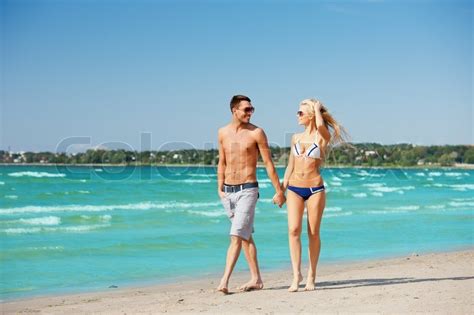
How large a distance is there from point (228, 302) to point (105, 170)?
62.2 meters

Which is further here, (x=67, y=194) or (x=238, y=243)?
(x=67, y=194)

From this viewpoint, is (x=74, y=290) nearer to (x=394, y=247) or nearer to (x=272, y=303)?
(x=272, y=303)

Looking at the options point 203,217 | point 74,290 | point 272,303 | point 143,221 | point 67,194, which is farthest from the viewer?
point 67,194

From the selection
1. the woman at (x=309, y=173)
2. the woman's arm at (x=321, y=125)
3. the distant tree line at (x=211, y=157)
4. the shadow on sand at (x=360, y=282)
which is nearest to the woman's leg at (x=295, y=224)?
the woman at (x=309, y=173)

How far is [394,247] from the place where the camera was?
1499 cm

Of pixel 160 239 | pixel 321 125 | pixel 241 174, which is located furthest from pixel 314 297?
pixel 160 239

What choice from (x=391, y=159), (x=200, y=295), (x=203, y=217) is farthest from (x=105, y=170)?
(x=200, y=295)

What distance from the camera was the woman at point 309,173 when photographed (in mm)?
7723

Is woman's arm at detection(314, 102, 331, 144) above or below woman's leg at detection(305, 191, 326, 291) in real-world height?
above

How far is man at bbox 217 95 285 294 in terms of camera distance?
7.72m

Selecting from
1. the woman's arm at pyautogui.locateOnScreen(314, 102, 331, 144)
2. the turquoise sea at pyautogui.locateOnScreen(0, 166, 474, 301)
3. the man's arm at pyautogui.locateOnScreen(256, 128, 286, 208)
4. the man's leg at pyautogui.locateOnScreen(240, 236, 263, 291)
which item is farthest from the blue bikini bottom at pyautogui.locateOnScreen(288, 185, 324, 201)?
the turquoise sea at pyautogui.locateOnScreen(0, 166, 474, 301)

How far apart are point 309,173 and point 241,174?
72 centimetres

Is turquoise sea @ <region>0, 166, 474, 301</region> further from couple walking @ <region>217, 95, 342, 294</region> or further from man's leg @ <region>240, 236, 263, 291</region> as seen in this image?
couple walking @ <region>217, 95, 342, 294</region>

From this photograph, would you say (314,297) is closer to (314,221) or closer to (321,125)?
(314,221)
